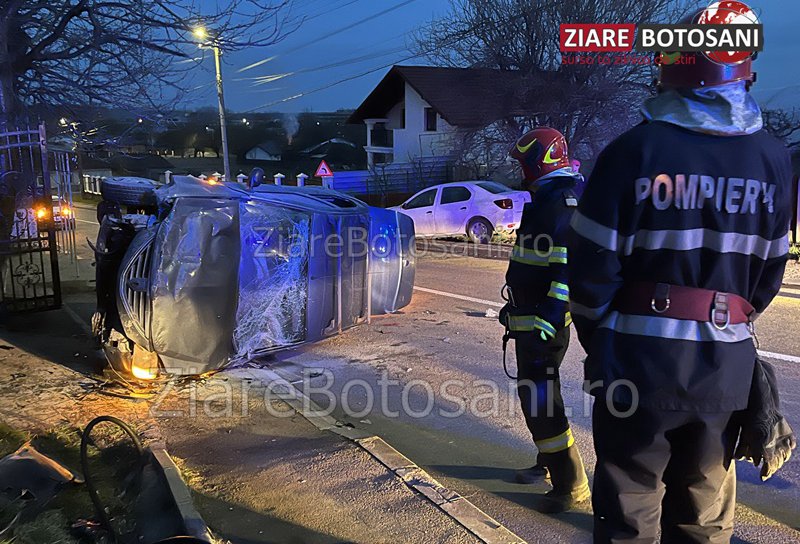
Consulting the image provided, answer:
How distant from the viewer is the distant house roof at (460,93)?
2081cm

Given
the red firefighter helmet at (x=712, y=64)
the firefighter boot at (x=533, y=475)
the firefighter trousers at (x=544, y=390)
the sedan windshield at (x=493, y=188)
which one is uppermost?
the red firefighter helmet at (x=712, y=64)

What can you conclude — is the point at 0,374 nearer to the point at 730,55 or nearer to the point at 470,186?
the point at 730,55

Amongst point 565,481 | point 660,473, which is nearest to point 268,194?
point 565,481

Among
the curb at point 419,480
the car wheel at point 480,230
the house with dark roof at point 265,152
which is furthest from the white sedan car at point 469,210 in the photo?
the house with dark roof at point 265,152

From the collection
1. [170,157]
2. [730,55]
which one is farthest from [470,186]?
[170,157]

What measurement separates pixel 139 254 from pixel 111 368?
1.23 meters

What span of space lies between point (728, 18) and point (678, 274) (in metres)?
0.88

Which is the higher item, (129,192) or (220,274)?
(129,192)

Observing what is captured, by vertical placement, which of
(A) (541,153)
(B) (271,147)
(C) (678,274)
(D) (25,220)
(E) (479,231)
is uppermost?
(B) (271,147)

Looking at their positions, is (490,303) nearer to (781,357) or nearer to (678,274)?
(781,357)

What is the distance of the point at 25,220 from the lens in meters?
9.62

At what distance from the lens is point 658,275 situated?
2172mm

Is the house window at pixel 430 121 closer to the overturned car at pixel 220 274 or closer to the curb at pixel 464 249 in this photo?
the curb at pixel 464 249

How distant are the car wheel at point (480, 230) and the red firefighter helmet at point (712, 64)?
501 inches
